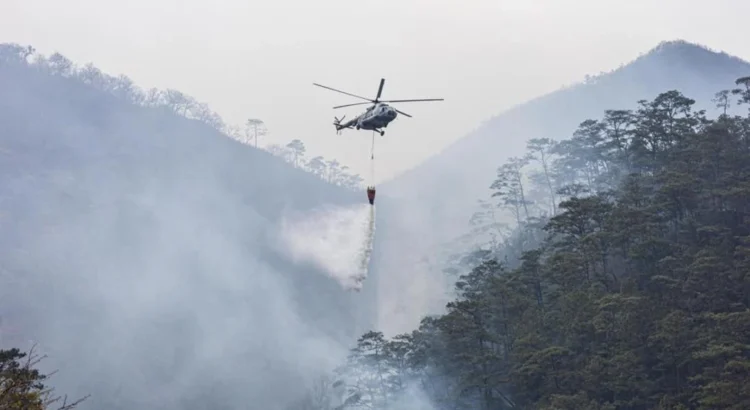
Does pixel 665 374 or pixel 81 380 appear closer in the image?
pixel 665 374

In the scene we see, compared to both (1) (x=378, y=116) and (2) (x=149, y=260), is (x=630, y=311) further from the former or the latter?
(2) (x=149, y=260)

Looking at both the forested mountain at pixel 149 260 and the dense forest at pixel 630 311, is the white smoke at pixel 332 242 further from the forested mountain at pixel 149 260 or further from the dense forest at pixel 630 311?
the dense forest at pixel 630 311

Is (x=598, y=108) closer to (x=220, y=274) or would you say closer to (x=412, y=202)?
(x=412, y=202)

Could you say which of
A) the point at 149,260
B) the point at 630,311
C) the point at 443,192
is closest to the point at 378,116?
the point at 630,311

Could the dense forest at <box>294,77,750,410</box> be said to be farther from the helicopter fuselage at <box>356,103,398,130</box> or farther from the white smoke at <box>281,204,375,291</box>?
the white smoke at <box>281,204,375,291</box>

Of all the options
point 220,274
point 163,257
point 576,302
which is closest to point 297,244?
point 220,274

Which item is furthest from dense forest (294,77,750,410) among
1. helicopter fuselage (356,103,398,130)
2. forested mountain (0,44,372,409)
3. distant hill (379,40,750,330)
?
distant hill (379,40,750,330)
